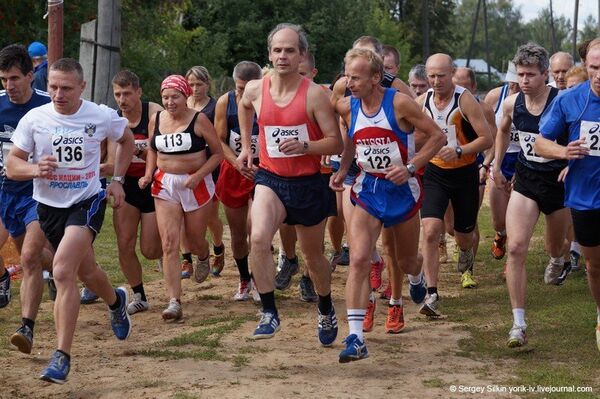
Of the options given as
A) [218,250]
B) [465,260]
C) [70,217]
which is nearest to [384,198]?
[70,217]

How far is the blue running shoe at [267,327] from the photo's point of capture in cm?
779

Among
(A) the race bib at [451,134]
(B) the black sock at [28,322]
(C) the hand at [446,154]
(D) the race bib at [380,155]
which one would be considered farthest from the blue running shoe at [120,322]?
(A) the race bib at [451,134]

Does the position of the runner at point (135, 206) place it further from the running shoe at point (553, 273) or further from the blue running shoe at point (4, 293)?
the running shoe at point (553, 273)

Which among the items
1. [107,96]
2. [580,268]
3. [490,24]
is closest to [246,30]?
[107,96]

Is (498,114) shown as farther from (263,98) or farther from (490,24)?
(490,24)

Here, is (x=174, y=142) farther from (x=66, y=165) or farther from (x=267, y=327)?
(x=267, y=327)

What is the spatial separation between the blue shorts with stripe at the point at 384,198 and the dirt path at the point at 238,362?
3.42ft

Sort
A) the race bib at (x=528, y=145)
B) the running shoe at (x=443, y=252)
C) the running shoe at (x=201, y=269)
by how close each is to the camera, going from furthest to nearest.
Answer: the running shoe at (x=443, y=252)
the running shoe at (x=201, y=269)
the race bib at (x=528, y=145)

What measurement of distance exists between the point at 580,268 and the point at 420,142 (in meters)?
3.95

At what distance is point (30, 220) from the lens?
26.3ft

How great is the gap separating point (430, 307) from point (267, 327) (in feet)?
6.52

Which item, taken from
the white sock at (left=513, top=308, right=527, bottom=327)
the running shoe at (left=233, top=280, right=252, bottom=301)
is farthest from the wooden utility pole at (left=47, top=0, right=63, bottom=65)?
the white sock at (left=513, top=308, right=527, bottom=327)

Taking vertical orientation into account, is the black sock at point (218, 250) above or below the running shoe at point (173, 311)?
above

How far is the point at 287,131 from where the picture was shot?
25.7ft
